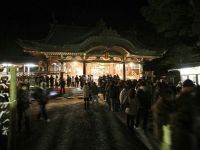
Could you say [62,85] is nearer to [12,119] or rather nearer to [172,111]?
[12,119]

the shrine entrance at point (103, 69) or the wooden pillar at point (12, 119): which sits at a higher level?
the shrine entrance at point (103, 69)

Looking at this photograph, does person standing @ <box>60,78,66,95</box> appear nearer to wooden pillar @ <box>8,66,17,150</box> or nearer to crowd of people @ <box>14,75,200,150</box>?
crowd of people @ <box>14,75,200,150</box>

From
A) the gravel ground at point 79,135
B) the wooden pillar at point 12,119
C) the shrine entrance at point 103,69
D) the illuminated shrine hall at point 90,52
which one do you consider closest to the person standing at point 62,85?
the illuminated shrine hall at point 90,52

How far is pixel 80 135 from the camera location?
10266 millimetres

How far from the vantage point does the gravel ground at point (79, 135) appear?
28.5ft

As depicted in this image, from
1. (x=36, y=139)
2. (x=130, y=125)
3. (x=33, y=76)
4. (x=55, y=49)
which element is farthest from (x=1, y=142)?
(x=55, y=49)

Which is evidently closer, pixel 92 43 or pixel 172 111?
pixel 172 111

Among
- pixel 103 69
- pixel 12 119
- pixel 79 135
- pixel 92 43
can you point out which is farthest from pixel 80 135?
pixel 103 69

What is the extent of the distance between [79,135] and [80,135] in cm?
4

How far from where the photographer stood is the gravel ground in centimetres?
869

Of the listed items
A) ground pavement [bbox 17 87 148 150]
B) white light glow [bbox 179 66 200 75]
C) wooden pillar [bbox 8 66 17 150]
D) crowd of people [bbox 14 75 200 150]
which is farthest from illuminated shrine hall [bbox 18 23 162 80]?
wooden pillar [bbox 8 66 17 150]

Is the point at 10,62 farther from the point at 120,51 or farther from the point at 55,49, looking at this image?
the point at 120,51

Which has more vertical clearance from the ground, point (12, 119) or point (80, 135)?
point (12, 119)

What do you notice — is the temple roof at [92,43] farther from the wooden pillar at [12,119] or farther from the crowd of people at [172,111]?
the wooden pillar at [12,119]
